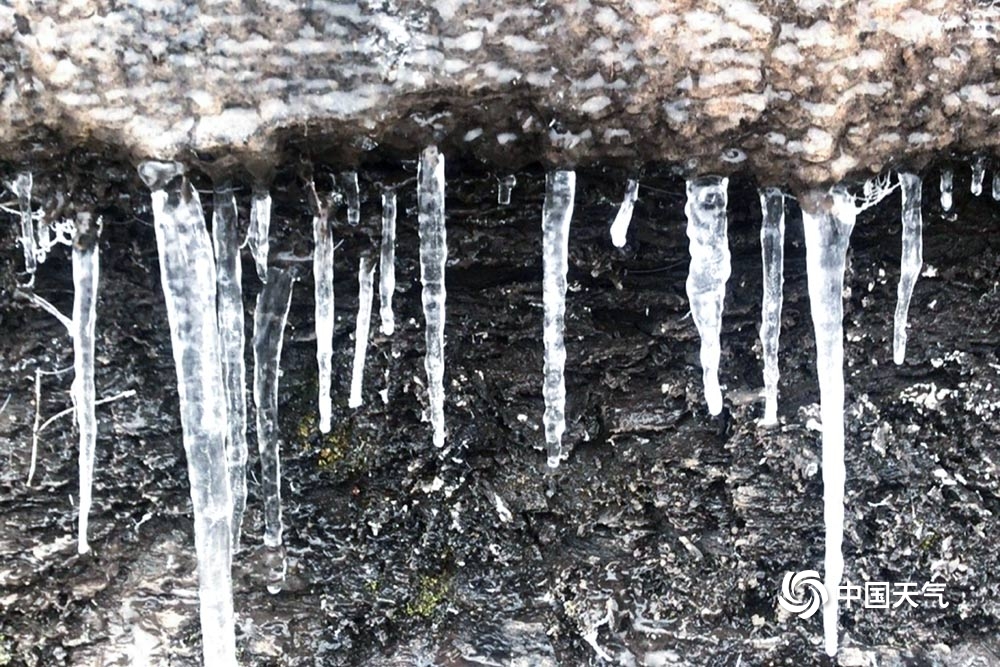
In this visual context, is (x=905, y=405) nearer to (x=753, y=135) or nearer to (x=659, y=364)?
(x=659, y=364)

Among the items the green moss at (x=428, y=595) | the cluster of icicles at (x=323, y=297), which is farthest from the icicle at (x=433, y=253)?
the green moss at (x=428, y=595)

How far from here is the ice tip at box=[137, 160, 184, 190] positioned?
169 cm

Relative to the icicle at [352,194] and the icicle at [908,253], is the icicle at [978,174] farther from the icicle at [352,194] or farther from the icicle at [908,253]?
the icicle at [352,194]

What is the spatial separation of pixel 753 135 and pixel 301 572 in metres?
1.48

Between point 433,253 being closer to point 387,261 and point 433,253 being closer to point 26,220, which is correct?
point 387,261

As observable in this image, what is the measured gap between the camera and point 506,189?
200cm

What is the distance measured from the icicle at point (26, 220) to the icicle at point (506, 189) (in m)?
0.90

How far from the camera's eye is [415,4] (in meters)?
1.67

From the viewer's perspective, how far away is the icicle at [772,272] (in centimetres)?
191

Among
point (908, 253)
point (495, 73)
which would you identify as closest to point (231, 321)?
point (495, 73)

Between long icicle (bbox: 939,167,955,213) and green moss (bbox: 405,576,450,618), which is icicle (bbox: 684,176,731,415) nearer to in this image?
long icicle (bbox: 939,167,955,213)

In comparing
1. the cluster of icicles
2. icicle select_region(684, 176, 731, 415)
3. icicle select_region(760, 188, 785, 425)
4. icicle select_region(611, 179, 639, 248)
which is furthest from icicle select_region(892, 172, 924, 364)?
icicle select_region(611, 179, 639, 248)

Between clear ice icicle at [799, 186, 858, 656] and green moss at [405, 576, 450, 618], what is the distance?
91 centimetres

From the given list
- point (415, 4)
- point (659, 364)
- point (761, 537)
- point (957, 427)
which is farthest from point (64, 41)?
point (957, 427)
